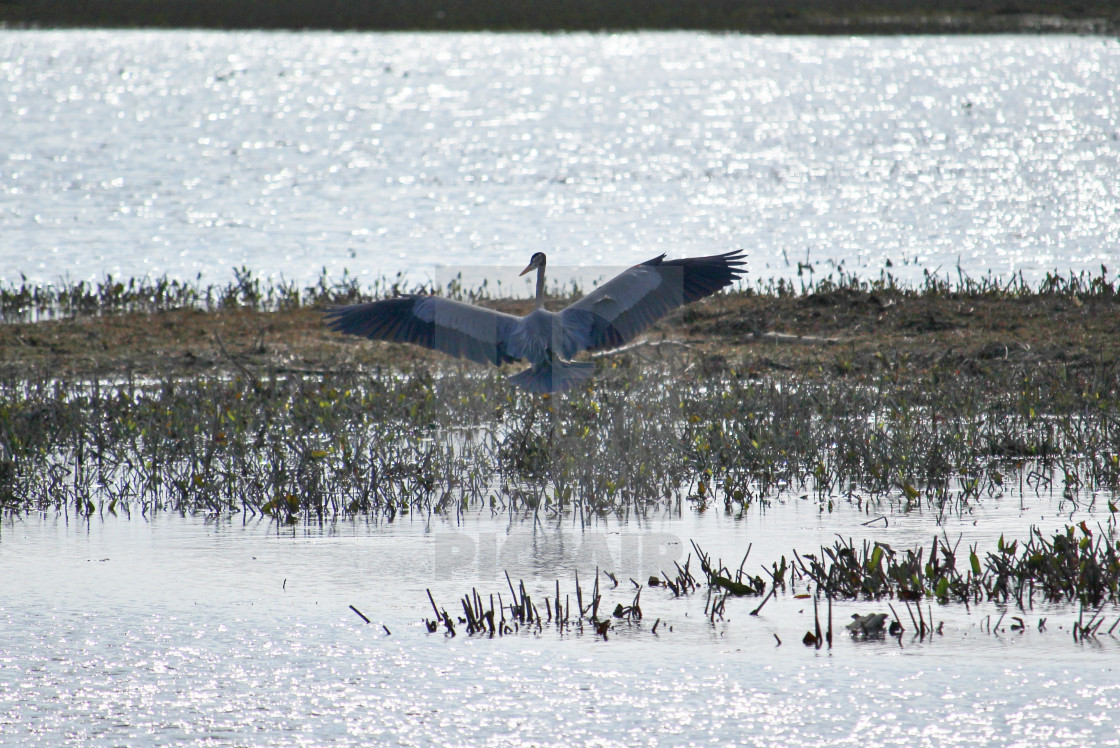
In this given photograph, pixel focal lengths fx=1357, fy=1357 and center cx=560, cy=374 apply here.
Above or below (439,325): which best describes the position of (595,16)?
above

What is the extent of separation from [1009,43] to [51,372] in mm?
84033

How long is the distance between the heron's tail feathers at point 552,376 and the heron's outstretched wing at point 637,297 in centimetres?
20

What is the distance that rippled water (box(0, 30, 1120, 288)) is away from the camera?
1783cm

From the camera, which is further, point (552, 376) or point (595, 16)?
point (595, 16)

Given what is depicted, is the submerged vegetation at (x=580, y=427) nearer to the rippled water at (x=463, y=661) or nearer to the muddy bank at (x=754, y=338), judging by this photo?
the muddy bank at (x=754, y=338)

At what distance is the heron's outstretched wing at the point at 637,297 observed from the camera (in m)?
7.56

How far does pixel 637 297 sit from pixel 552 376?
2.33 ft

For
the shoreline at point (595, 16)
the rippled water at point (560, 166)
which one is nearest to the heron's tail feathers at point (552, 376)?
the rippled water at point (560, 166)

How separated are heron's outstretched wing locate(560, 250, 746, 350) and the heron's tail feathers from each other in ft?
0.65

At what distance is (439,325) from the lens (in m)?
7.63

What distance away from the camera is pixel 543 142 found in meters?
35.8

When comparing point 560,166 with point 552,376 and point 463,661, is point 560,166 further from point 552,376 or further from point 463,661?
point 463,661

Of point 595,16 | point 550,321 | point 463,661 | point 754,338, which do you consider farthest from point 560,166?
point 595,16

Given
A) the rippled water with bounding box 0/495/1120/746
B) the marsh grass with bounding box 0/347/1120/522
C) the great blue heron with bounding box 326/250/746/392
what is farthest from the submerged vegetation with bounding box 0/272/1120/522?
the rippled water with bounding box 0/495/1120/746
